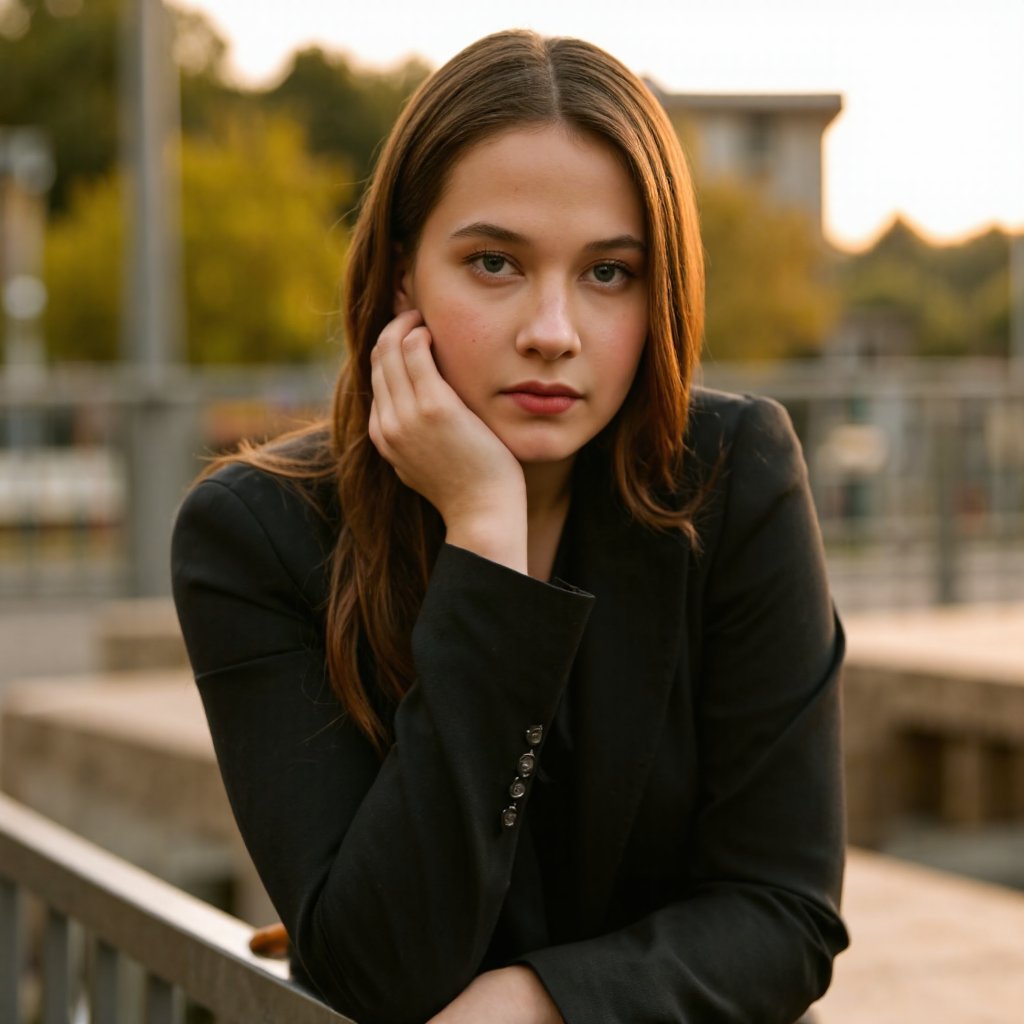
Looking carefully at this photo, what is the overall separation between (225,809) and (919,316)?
201 ft

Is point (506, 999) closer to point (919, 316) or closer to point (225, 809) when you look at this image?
point (225, 809)

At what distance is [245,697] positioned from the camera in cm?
189

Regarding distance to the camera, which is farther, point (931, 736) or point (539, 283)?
point (931, 736)

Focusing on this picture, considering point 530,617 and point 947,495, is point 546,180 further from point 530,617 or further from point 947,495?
point 947,495

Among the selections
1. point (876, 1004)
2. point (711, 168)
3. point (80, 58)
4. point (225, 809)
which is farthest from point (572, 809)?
Answer: point (80, 58)

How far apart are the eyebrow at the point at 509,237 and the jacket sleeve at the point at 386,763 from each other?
1.12ft

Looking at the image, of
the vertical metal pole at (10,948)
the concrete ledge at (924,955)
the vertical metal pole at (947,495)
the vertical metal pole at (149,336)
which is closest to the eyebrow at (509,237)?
the vertical metal pole at (10,948)

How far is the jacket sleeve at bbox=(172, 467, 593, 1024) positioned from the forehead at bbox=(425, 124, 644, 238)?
0.37 metres

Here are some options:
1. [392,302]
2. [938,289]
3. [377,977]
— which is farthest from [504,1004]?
[938,289]

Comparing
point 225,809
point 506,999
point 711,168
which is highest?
point 711,168

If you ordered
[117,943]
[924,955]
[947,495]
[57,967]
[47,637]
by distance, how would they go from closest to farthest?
1. [117,943]
2. [57,967]
3. [924,955]
4. [947,495]
5. [47,637]

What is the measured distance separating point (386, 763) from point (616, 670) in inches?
12.2

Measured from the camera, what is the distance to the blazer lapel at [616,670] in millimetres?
1934

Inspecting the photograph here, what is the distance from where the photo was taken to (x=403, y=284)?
2.02 m
